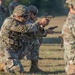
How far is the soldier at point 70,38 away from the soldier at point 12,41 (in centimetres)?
124

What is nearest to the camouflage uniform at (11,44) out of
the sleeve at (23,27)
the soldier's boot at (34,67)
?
the sleeve at (23,27)

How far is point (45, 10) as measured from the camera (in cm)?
4841

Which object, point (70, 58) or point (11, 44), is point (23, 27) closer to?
point (11, 44)

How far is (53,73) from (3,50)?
1.35 metres

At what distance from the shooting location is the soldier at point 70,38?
933 cm

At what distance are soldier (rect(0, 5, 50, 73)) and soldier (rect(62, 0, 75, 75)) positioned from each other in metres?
1.24

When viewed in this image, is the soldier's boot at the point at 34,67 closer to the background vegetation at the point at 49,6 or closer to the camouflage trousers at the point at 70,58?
the camouflage trousers at the point at 70,58

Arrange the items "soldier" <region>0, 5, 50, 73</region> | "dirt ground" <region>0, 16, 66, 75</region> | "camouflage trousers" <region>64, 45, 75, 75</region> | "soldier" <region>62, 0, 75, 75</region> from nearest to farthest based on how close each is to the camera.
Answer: "soldier" <region>62, 0, 75, 75</region> → "camouflage trousers" <region>64, 45, 75, 75</region> → "soldier" <region>0, 5, 50, 73</region> → "dirt ground" <region>0, 16, 66, 75</region>

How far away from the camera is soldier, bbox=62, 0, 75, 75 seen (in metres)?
9.33

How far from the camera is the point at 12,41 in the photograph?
35.4ft

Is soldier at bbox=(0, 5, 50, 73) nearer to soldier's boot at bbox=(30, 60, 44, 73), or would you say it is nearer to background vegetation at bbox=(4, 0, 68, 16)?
soldier's boot at bbox=(30, 60, 44, 73)

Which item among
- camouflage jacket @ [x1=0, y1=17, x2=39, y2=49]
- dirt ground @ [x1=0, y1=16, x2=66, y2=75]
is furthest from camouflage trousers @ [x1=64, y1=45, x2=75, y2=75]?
dirt ground @ [x1=0, y1=16, x2=66, y2=75]

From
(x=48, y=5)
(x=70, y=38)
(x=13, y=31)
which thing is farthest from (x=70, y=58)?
(x=48, y=5)

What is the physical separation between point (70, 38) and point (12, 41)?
1841 mm
